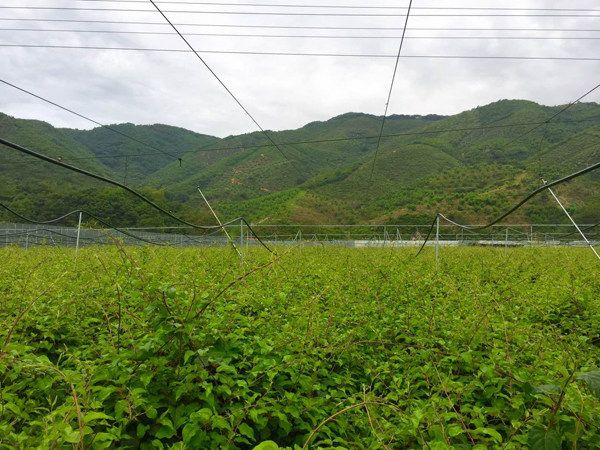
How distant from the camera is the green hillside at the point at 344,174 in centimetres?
3816

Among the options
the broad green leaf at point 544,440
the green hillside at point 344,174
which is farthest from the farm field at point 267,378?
the green hillside at point 344,174

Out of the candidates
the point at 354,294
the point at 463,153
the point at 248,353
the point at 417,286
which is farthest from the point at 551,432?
the point at 463,153

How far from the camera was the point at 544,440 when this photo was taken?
82.9 inches

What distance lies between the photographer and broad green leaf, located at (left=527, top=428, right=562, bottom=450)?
6.82 ft

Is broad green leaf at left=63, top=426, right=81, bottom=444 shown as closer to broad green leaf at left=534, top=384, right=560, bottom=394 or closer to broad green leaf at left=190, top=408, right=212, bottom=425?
broad green leaf at left=190, top=408, right=212, bottom=425

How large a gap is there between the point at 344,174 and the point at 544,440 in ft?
205

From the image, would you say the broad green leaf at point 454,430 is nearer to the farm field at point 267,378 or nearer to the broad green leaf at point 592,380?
the farm field at point 267,378

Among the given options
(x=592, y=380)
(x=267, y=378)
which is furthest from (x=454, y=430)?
(x=267, y=378)

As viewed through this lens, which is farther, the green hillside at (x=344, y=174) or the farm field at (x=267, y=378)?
A: the green hillside at (x=344, y=174)

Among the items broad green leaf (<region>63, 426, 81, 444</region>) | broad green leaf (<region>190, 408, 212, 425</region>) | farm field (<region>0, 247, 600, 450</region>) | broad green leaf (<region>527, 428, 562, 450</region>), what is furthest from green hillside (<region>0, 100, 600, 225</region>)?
broad green leaf (<region>527, 428, 562, 450</region>)

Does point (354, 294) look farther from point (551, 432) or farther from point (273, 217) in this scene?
point (273, 217)

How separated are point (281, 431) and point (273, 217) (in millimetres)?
45750

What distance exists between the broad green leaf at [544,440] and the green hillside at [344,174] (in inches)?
1066

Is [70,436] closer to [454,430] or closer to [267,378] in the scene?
[267,378]
